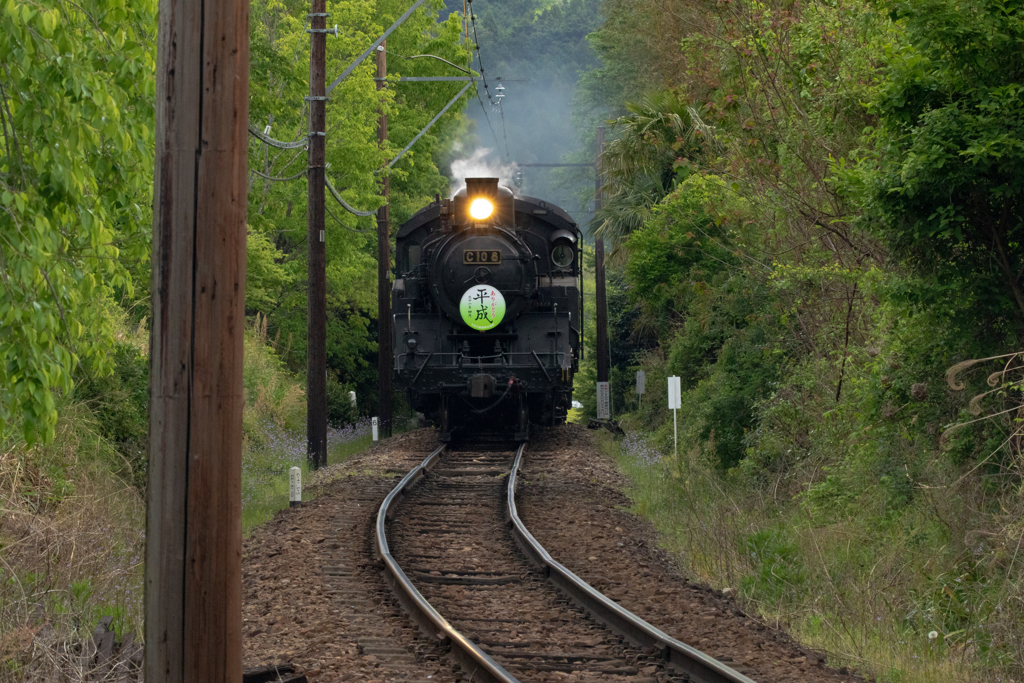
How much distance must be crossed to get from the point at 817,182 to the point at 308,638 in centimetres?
903

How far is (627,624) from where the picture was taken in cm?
750

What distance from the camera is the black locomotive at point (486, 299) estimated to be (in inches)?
687

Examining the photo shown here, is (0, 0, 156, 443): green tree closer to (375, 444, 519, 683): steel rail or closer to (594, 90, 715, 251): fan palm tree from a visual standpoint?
(375, 444, 519, 683): steel rail

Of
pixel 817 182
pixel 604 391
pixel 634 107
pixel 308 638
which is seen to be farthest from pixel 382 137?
pixel 308 638

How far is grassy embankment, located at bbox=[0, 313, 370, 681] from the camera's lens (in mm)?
6121

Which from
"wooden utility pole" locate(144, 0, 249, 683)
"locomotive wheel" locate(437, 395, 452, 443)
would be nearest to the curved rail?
"wooden utility pole" locate(144, 0, 249, 683)

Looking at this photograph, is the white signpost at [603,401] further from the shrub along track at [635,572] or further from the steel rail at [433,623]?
the steel rail at [433,623]

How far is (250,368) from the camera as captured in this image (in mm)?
22984

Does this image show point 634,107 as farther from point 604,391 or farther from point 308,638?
point 308,638

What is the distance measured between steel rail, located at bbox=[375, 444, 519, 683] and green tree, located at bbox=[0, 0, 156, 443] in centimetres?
293

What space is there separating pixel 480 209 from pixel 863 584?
10979mm

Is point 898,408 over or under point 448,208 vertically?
under

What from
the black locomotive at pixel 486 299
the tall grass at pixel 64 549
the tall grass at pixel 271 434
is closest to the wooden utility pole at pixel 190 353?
the tall grass at pixel 64 549

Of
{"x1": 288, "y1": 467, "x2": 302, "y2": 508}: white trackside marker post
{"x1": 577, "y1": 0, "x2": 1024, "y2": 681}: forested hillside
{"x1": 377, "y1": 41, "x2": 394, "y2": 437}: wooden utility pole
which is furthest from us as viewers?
{"x1": 377, "y1": 41, "x2": 394, "y2": 437}: wooden utility pole
